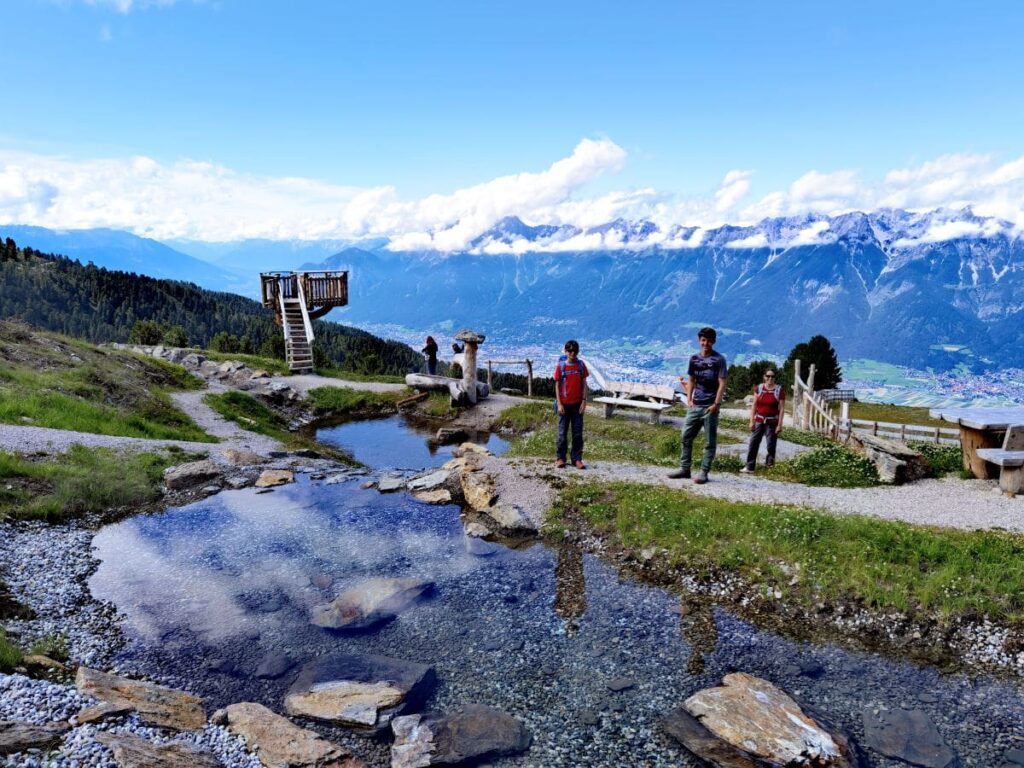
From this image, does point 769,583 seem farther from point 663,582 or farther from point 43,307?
point 43,307

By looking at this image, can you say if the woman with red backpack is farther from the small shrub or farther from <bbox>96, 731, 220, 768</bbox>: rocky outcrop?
<bbox>96, 731, 220, 768</bbox>: rocky outcrop

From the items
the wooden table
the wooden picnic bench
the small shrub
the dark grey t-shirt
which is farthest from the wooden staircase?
the wooden table

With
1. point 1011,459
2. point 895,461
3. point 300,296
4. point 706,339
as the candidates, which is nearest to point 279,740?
point 706,339

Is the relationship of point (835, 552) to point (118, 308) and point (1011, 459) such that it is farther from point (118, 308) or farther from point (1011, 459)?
point (118, 308)

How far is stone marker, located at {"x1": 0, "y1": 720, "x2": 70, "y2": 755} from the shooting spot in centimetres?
648

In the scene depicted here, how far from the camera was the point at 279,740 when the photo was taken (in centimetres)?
784

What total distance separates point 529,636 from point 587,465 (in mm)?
8823

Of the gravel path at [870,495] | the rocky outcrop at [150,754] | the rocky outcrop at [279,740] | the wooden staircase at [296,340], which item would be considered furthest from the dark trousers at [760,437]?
the wooden staircase at [296,340]

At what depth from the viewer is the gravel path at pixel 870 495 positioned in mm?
13891

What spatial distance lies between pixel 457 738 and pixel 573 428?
34.9 ft

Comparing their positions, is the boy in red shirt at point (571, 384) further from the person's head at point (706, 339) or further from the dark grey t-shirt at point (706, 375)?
the person's head at point (706, 339)

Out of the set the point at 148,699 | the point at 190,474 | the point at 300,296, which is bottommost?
the point at 148,699

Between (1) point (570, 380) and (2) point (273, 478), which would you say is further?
(2) point (273, 478)

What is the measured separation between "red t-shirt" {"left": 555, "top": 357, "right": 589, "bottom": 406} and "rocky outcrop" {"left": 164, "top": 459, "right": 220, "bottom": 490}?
11.0 metres
